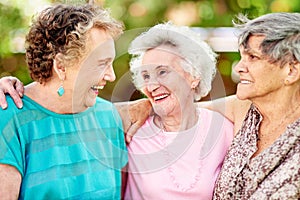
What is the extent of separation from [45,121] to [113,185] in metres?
0.38

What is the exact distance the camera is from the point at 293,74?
2.50 meters

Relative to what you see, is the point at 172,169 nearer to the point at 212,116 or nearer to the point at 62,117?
the point at 212,116

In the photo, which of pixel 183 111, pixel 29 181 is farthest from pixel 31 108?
pixel 183 111

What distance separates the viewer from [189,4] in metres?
4.75

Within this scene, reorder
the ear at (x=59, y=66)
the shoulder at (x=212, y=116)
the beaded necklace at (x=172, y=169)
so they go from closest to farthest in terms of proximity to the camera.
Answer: the ear at (x=59, y=66), the beaded necklace at (x=172, y=169), the shoulder at (x=212, y=116)

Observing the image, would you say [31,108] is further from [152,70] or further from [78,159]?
[152,70]

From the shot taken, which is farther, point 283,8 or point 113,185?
point 283,8

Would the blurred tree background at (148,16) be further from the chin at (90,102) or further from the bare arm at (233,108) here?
the chin at (90,102)

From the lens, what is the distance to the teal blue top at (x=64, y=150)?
8.05ft

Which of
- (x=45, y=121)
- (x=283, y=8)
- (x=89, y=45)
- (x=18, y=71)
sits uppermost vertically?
(x=89, y=45)

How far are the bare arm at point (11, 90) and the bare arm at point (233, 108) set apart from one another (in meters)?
0.77

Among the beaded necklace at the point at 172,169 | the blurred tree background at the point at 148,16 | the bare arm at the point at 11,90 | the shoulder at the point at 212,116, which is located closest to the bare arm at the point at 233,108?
the shoulder at the point at 212,116

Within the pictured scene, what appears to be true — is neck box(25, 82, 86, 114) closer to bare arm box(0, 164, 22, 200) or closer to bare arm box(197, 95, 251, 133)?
bare arm box(0, 164, 22, 200)

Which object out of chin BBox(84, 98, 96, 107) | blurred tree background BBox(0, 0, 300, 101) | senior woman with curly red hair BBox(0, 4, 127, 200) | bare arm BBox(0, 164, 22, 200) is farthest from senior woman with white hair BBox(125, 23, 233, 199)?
blurred tree background BBox(0, 0, 300, 101)
